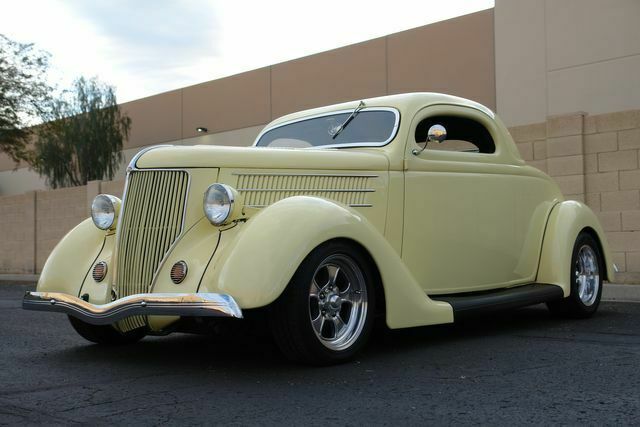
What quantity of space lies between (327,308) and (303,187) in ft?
3.07

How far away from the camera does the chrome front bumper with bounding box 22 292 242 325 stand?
4031mm

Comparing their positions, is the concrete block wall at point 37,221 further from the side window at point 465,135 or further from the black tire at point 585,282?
the black tire at point 585,282

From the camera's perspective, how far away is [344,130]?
6016 mm

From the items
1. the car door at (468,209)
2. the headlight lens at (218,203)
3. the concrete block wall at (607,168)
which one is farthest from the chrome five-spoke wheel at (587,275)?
the headlight lens at (218,203)

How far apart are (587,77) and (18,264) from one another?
52.6ft

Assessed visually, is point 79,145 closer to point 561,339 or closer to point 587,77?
point 587,77

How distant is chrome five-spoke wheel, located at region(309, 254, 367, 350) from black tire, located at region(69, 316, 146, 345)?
5.16 feet

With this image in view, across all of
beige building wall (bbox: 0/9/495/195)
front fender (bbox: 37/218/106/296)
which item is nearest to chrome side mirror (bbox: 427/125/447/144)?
front fender (bbox: 37/218/106/296)

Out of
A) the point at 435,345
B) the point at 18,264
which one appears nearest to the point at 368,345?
the point at 435,345

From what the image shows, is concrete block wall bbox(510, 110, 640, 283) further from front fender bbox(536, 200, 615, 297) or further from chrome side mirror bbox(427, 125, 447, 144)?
chrome side mirror bbox(427, 125, 447, 144)

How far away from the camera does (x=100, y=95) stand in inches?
1140

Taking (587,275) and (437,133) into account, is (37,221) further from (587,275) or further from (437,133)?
(437,133)

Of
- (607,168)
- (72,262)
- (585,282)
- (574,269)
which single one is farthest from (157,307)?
(607,168)

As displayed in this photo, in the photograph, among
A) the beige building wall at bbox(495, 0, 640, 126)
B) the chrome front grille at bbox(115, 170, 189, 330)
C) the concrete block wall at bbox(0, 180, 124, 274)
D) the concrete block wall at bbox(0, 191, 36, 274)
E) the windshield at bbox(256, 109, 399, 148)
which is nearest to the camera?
the chrome front grille at bbox(115, 170, 189, 330)
